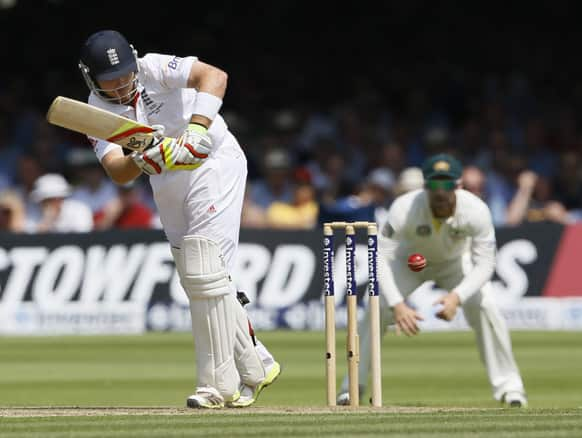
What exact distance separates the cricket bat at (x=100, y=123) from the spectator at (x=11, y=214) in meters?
8.25

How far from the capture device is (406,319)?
7793mm

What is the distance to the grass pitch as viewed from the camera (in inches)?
229

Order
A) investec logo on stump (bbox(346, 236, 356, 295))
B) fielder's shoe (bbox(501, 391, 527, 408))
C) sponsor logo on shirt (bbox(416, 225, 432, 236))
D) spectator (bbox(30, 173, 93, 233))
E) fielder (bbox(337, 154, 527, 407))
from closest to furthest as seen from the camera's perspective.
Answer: investec logo on stump (bbox(346, 236, 356, 295))
fielder's shoe (bbox(501, 391, 527, 408))
fielder (bbox(337, 154, 527, 407))
sponsor logo on shirt (bbox(416, 225, 432, 236))
spectator (bbox(30, 173, 93, 233))

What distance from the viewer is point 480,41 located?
19344 mm

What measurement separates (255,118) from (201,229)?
36.4 ft

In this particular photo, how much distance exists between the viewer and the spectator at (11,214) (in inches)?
566

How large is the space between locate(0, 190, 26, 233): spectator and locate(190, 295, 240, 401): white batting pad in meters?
8.02

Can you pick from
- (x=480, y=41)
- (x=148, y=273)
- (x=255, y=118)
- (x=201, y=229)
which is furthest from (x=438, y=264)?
(x=480, y=41)

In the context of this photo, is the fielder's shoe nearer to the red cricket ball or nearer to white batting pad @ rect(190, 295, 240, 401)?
the red cricket ball

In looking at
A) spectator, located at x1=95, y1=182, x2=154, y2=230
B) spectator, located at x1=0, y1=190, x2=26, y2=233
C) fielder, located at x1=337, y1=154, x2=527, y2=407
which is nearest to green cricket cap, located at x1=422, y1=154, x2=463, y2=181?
fielder, located at x1=337, y1=154, x2=527, y2=407

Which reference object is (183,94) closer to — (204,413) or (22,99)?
(204,413)

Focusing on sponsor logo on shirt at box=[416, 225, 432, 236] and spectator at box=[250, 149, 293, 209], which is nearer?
sponsor logo on shirt at box=[416, 225, 432, 236]

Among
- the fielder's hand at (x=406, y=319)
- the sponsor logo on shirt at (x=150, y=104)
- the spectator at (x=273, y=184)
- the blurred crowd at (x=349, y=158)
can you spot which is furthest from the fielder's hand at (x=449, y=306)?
the spectator at (x=273, y=184)

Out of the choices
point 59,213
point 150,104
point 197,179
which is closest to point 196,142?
point 197,179
